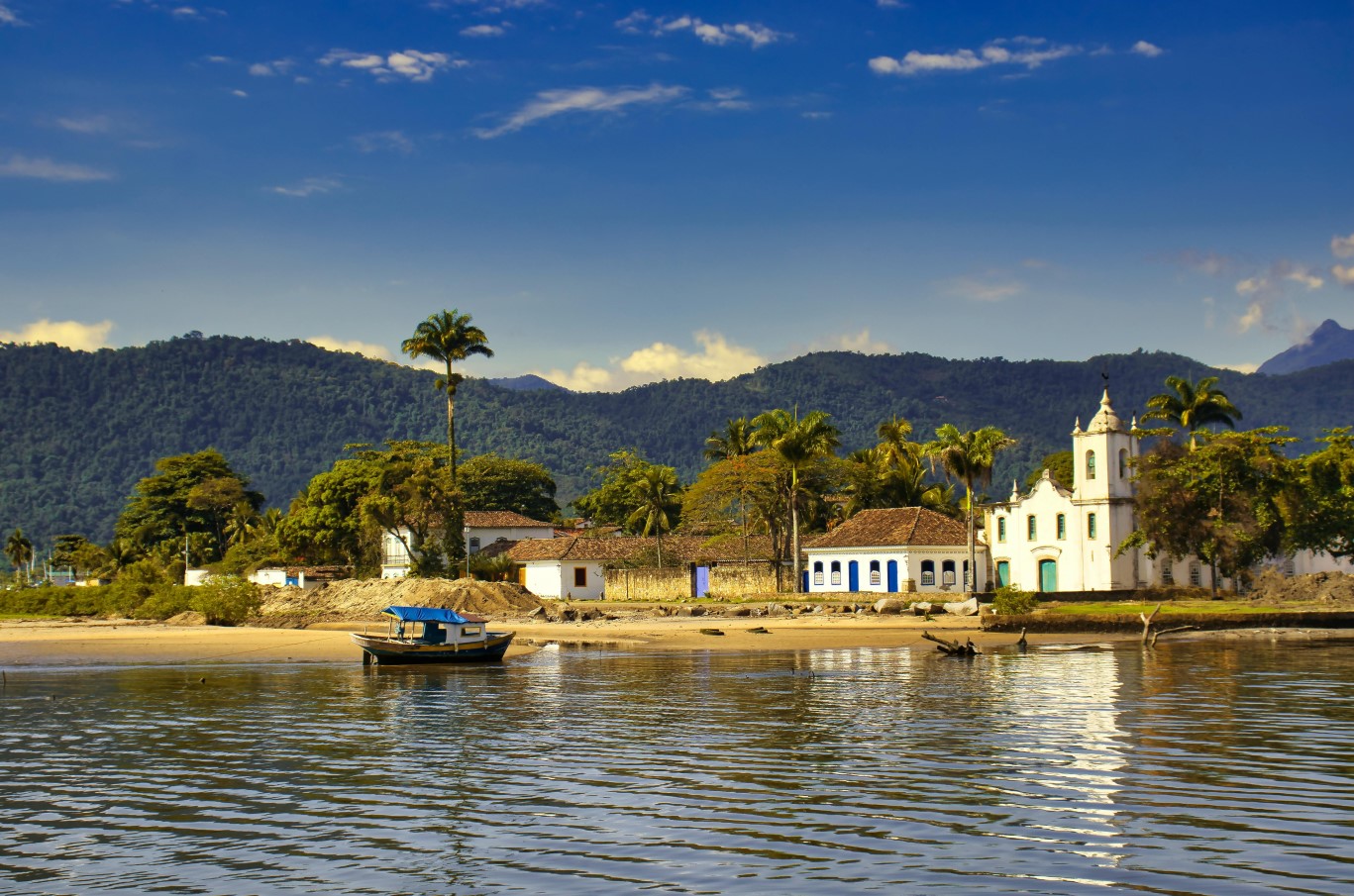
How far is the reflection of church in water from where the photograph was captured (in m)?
67.0

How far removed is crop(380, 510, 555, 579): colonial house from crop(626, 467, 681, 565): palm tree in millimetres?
7447

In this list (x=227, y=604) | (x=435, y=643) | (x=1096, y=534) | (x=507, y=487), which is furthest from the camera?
(x=507, y=487)

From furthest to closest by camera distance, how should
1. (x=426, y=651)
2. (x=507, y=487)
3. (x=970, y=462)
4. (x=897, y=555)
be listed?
(x=507, y=487)
(x=897, y=555)
(x=970, y=462)
(x=426, y=651)

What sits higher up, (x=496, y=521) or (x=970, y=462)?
(x=970, y=462)

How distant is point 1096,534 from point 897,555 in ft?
35.7

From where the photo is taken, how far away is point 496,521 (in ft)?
324

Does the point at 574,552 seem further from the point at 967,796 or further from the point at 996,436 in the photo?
the point at 967,796

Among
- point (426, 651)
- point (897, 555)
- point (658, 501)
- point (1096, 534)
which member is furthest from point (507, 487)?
point (426, 651)

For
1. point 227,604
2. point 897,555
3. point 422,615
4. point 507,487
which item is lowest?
point 227,604

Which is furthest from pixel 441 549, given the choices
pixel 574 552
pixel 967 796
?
pixel 967 796

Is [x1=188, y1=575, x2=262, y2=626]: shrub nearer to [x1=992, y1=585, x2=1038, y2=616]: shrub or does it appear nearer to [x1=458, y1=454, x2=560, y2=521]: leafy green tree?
[x1=992, y1=585, x2=1038, y2=616]: shrub

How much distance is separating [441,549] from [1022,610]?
136 ft

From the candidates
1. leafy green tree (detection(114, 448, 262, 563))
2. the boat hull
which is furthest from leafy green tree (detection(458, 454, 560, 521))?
the boat hull

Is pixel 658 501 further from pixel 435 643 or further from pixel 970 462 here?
pixel 435 643
